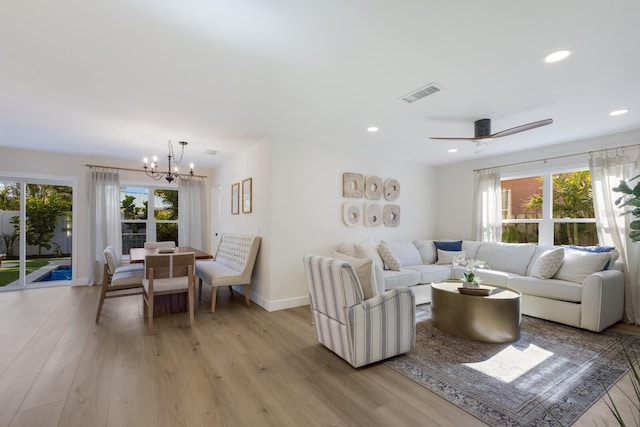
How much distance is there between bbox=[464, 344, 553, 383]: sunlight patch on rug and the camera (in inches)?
92.9

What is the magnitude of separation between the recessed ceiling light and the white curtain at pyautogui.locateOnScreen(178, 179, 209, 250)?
6.03 meters

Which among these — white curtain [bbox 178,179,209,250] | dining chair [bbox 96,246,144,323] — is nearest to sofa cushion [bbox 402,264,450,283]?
dining chair [bbox 96,246,144,323]

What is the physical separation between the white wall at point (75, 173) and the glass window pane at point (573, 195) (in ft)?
25.4

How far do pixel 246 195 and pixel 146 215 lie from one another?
2909 millimetres

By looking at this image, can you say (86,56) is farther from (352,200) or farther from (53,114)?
(352,200)

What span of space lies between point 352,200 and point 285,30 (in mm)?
3267

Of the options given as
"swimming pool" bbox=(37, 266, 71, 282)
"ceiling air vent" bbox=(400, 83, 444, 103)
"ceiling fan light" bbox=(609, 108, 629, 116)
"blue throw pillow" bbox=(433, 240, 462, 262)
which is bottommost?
"swimming pool" bbox=(37, 266, 71, 282)

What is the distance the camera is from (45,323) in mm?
3438

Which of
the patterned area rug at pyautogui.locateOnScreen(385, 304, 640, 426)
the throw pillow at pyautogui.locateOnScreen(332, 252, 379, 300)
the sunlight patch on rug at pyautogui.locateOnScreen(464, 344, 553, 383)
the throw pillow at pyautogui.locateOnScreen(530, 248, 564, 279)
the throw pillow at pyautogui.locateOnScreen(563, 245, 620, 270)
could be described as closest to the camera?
the patterned area rug at pyautogui.locateOnScreen(385, 304, 640, 426)

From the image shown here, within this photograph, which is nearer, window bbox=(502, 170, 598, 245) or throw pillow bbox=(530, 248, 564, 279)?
throw pillow bbox=(530, 248, 564, 279)

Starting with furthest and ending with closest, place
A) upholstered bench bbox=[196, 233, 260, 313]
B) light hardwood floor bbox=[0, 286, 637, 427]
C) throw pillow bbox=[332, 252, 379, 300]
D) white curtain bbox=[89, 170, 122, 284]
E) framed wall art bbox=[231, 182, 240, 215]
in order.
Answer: white curtain bbox=[89, 170, 122, 284] < framed wall art bbox=[231, 182, 240, 215] < upholstered bench bbox=[196, 233, 260, 313] < throw pillow bbox=[332, 252, 379, 300] < light hardwood floor bbox=[0, 286, 637, 427]

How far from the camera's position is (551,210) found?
459 centimetres

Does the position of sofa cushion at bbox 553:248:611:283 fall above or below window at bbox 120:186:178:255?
below

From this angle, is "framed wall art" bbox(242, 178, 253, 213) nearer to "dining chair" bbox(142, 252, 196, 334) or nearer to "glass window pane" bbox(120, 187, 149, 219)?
"dining chair" bbox(142, 252, 196, 334)
